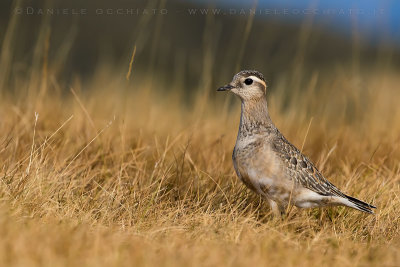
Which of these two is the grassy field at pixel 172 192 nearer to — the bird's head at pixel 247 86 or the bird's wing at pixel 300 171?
the bird's wing at pixel 300 171

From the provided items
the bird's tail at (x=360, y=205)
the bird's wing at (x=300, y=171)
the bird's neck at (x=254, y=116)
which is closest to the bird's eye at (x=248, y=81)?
the bird's neck at (x=254, y=116)

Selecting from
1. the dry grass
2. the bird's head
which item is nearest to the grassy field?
the dry grass

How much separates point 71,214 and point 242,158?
1538mm

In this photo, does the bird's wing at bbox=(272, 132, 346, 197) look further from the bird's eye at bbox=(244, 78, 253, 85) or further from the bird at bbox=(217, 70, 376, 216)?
the bird's eye at bbox=(244, 78, 253, 85)

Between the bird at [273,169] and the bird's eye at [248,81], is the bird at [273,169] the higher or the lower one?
the lower one

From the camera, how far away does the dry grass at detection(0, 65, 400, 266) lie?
3691 millimetres

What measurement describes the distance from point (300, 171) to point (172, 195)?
1230 mm

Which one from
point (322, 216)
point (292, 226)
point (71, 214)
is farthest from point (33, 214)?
point (322, 216)

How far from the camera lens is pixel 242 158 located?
16.3ft

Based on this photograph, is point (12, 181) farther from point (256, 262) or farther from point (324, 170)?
point (324, 170)

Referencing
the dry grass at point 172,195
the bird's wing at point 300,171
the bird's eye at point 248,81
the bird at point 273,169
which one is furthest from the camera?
the bird's eye at point 248,81

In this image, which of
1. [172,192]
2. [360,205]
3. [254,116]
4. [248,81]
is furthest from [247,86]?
[360,205]

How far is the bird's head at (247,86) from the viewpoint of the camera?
531 centimetres

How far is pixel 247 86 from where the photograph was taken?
5.33 metres
